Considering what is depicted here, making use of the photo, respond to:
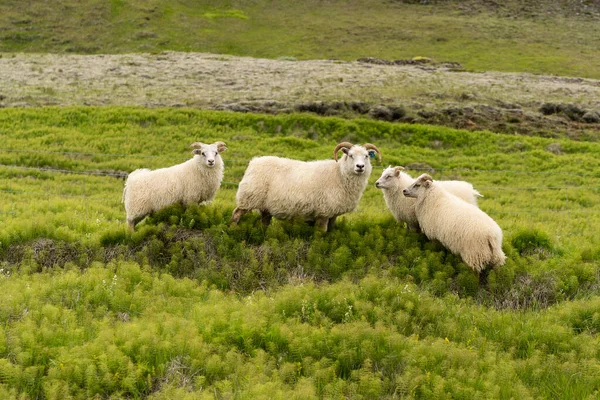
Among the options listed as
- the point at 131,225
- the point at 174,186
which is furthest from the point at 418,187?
the point at 131,225

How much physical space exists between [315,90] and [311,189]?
24267 mm

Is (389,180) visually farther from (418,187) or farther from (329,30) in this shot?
(329,30)

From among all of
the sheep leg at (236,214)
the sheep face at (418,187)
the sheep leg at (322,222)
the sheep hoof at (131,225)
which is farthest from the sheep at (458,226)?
the sheep hoof at (131,225)

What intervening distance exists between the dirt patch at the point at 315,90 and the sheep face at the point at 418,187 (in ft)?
62.5

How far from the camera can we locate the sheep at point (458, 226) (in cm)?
980

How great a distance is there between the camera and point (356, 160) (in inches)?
445

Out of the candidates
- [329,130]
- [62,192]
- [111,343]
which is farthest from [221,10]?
[111,343]

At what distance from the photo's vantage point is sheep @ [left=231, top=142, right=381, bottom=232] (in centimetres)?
1151

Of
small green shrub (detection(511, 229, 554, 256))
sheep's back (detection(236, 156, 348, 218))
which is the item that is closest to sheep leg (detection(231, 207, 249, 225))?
sheep's back (detection(236, 156, 348, 218))

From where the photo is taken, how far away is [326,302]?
829 centimetres

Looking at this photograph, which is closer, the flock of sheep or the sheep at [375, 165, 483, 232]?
the flock of sheep

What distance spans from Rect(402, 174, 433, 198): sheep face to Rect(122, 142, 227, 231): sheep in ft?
14.3

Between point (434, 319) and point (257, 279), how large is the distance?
139 inches

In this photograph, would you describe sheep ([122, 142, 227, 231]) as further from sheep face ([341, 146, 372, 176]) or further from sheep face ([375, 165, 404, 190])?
sheep face ([375, 165, 404, 190])
